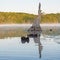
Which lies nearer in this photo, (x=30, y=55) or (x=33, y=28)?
(x=30, y=55)

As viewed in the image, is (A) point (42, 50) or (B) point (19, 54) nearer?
(B) point (19, 54)

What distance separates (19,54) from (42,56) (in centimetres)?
306

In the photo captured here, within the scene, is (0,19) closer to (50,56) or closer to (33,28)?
(33,28)

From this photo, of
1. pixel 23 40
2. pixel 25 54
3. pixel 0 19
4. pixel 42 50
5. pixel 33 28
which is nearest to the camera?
pixel 25 54

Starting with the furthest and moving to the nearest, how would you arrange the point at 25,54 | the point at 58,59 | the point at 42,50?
the point at 42,50 < the point at 25,54 < the point at 58,59

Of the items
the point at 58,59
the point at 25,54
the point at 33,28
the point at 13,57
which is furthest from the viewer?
the point at 33,28

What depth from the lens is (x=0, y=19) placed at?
19638 centimetres

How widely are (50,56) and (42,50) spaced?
5.34 meters

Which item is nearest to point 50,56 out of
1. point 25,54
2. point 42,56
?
point 42,56

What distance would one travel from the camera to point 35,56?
31.8m

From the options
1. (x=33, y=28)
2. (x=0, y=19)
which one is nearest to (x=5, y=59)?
(x=33, y=28)

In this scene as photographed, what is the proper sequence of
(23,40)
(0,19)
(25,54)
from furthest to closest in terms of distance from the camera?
(0,19) → (23,40) → (25,54)

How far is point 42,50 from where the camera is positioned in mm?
36188

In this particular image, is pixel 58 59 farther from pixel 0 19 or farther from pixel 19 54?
pixel 0 19
